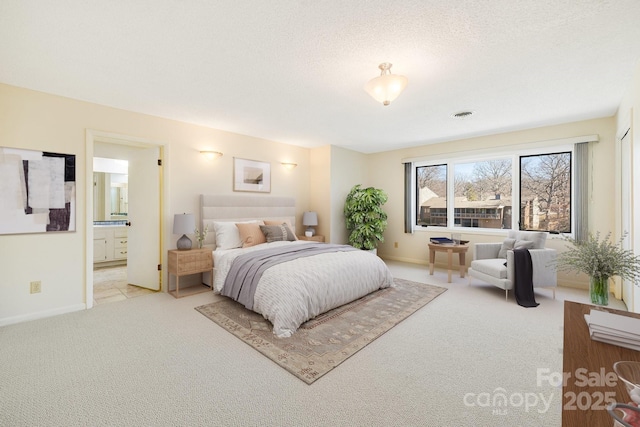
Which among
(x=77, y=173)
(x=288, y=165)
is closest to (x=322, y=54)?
(x=77, y=173)

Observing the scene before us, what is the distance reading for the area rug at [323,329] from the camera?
2244 mm

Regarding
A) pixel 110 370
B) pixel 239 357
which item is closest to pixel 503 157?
pixel 239 357

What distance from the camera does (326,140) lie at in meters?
5.44

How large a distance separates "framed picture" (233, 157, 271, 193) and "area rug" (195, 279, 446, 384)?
219 cm

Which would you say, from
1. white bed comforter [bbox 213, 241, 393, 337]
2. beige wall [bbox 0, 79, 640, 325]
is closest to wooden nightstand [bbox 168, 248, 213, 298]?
white bed comforter [bbox 213, 241, 393, 337]

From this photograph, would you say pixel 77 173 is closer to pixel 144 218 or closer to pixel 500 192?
pixel 144 218

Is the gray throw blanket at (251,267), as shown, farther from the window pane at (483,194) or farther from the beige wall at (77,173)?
the window pane at (483,194)

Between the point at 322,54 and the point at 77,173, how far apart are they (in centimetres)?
327

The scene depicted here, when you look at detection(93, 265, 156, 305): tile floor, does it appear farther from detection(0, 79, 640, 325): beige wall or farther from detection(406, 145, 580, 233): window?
detection(406, 145, 580, 233): window

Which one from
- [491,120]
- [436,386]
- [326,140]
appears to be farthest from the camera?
[326,140]

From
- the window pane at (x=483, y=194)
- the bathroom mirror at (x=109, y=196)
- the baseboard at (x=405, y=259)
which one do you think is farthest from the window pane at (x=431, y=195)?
the bathroom mirror at (x=109, y=196)

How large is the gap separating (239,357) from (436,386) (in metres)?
1.55

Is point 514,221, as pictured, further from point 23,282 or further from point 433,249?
point 23,282

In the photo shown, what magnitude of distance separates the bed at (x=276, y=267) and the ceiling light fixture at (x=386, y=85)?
195 cm
